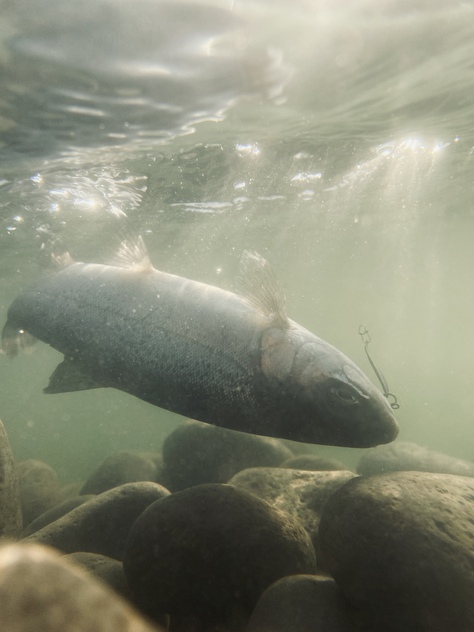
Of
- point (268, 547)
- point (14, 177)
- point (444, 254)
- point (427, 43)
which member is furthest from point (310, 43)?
point (444, 254)

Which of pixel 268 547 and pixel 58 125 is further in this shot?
pixel 58 125

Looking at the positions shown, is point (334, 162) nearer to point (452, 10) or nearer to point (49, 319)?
point (452, 10)

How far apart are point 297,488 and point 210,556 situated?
187 cm

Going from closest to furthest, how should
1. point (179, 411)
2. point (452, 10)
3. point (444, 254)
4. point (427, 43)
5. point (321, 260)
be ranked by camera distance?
point (179, 411) < point (452, 10) < point (427, 43) < point (321, 260) < point (444, 254)

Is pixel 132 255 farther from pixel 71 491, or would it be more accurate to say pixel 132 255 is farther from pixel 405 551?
pixel 71 491

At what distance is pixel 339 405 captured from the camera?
3502 mm

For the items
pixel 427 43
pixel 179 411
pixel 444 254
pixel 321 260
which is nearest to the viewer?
pixel 179 411

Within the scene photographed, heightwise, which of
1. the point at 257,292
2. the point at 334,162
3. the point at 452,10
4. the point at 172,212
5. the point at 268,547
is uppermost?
the point at 334,162

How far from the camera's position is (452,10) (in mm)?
6242

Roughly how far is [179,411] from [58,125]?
296 inches

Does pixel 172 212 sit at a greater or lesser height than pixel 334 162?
lesser

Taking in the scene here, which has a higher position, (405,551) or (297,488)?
(405,551)

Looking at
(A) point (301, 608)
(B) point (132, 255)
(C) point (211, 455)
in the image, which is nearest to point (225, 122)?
(B) point (132, 255)

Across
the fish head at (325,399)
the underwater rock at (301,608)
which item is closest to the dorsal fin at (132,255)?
the fish head at (325,399)
